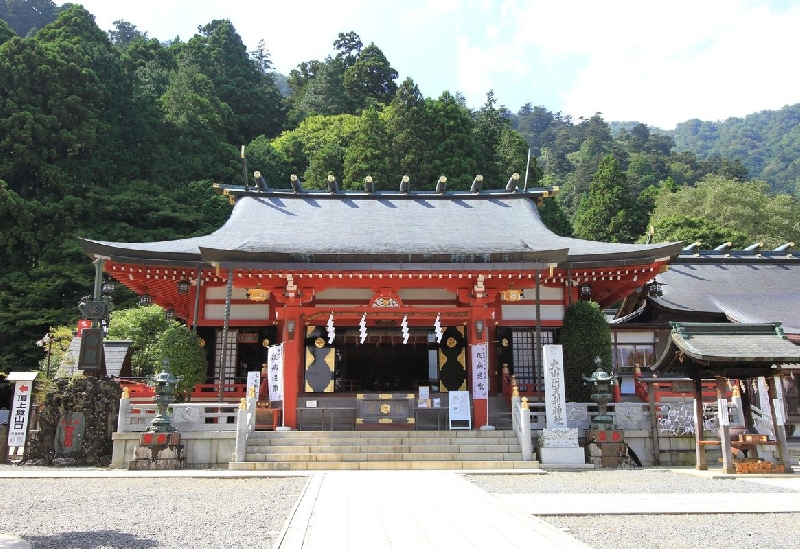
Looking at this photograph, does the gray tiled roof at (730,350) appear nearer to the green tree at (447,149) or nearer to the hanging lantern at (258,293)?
the hanging lantern at (258,293)

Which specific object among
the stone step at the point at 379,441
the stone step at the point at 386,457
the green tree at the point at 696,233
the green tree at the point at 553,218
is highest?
the green tree at the point at 553,218

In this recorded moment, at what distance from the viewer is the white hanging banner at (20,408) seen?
14.7m

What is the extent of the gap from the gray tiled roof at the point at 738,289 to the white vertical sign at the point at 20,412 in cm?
1847

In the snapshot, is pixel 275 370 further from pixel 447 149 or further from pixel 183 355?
pixel 447 149

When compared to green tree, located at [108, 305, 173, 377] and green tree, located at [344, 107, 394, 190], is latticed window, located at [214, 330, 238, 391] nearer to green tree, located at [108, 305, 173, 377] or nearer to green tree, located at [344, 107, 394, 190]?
green tree, located at [108, 305, 173, 377]

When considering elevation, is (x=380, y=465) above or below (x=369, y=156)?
below

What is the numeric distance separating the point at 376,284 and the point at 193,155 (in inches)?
1207

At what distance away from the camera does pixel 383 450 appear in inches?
551

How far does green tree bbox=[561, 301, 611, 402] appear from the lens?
1555 centimetres

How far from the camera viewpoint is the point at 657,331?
21719 millimetres

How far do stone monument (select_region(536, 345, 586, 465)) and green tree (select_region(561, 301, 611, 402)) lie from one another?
147 cm

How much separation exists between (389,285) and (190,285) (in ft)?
18.4

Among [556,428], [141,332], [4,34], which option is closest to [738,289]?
[556,428]

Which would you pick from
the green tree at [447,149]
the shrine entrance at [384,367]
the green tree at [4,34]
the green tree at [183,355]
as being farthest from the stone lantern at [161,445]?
the green tree at [4,34]
